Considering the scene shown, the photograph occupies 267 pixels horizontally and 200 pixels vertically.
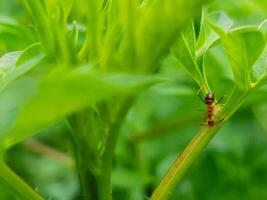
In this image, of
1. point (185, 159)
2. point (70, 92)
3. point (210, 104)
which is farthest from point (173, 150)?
point (70, 92)

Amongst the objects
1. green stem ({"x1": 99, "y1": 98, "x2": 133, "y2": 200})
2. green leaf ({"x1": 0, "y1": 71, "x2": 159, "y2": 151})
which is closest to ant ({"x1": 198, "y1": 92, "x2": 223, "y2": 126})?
green stem ({"x1": 99, "y1": 98, "x2": 133, "y2": 200})

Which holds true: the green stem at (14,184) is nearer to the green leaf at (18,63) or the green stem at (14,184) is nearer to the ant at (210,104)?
the green leaf at (18,63)

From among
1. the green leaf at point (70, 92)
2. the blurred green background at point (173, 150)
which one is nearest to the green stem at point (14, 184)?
the green leaf at point (70, 92)

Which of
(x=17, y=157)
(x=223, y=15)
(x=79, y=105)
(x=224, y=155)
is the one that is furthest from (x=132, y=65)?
(x=17, y=157)

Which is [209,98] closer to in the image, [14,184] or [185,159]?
[185,159]

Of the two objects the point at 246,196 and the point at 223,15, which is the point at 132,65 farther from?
the point at 246,196
